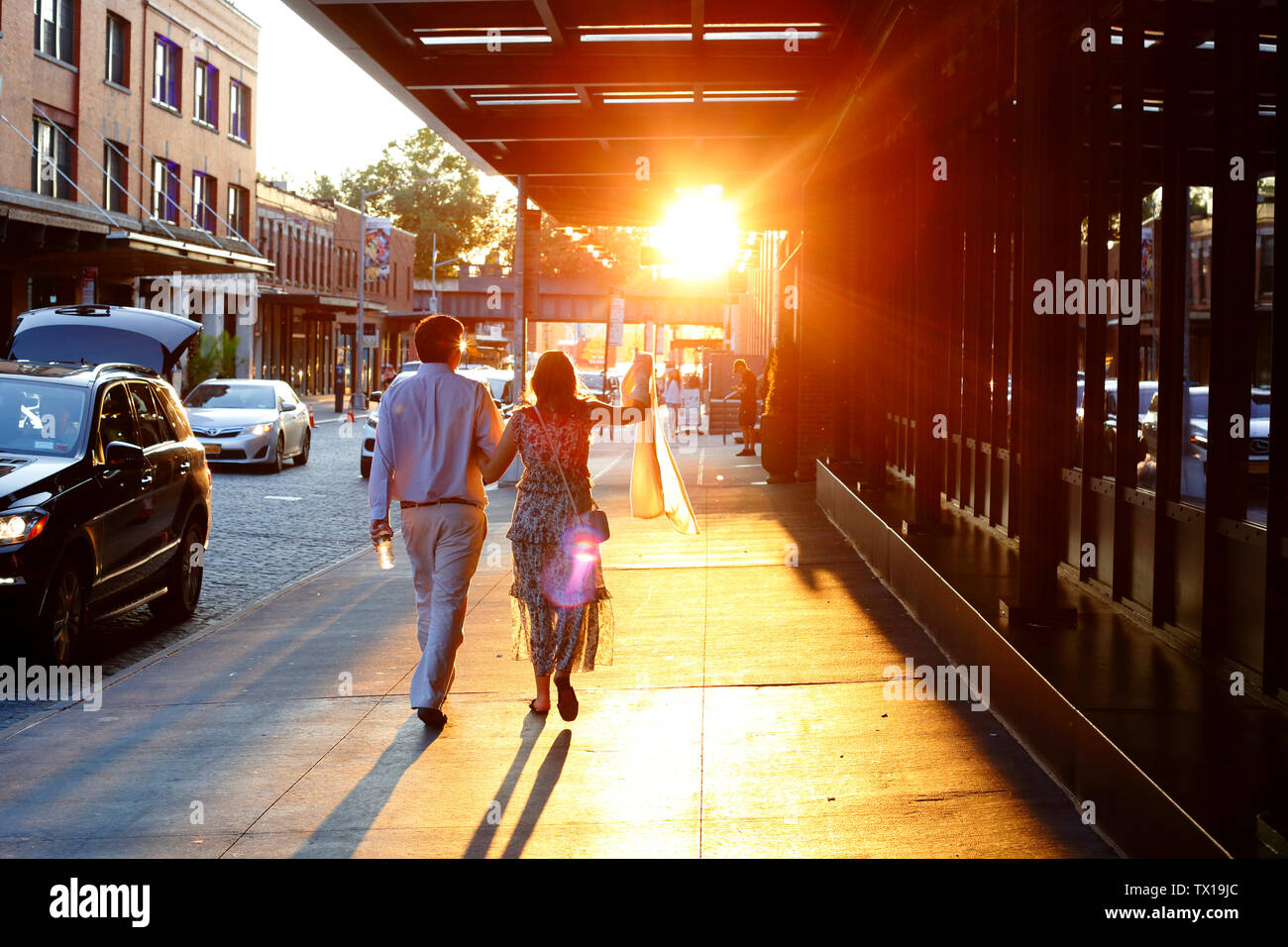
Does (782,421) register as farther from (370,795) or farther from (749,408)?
(370,795)

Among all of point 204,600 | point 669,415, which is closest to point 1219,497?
point 204,600

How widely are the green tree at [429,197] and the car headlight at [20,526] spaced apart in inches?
4403

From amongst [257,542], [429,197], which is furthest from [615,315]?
[429,197]

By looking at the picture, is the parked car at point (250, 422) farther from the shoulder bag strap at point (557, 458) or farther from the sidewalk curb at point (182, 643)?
the shoulder bag strap at point (557, 458)

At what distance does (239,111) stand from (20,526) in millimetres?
45083

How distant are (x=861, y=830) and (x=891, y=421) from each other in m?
11.5

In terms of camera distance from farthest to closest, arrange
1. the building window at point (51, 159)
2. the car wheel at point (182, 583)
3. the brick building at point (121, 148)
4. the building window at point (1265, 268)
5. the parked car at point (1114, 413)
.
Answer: the building window at point (51, 159) → the brick building at point (121, 148) → the car wheel at point (182, 583) → the parked car at point (1114, 413) → the building window at point (1265, 268)

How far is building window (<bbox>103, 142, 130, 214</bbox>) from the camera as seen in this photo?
126 ft

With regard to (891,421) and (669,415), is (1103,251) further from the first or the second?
(669,415)

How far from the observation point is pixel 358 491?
885 inches

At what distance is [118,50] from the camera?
39.2 meters

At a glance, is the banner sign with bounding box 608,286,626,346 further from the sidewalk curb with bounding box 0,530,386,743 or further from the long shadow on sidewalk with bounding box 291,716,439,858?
the long shadow on sidewalk with bounding box 291,716,439,858

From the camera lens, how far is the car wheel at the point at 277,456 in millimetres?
25203

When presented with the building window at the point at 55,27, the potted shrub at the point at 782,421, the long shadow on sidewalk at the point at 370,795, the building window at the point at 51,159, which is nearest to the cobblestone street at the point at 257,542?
the long shadow on sidewalk at the point at 370,795
